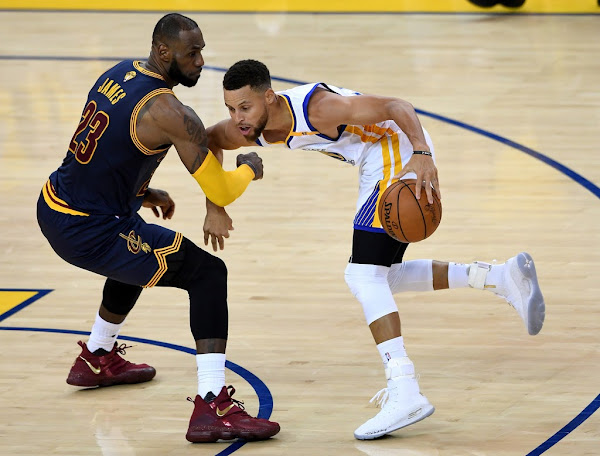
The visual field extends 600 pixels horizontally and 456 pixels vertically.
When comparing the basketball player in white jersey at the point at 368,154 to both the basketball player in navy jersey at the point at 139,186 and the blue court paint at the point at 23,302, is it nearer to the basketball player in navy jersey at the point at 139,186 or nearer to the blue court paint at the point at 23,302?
the basketball player in navy jersey at the point at 139,186

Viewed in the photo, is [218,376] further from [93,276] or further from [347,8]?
[347,8]

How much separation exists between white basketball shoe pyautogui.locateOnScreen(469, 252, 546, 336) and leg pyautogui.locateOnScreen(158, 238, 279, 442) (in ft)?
4.37

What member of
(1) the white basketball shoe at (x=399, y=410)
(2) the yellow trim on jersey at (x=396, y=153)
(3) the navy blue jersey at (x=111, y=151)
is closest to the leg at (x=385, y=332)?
(1) the white basketball shoe at (x=399, y=410)

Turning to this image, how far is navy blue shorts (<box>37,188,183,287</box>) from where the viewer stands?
4965 millimetres

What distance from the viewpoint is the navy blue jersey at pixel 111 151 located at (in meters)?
4.89

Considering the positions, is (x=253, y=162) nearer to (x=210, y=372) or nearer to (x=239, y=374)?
(x=210, y=372)

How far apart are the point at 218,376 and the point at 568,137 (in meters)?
5.87

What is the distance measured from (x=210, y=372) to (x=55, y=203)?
101 cm

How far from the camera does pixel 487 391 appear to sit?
17.6 ft

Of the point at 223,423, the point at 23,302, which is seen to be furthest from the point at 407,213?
the point at 23,302

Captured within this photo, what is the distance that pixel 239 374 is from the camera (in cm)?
568

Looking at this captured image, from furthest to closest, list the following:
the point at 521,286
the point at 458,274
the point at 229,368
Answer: the point at 229,368 → the point at 458,274 → the point at 521,286

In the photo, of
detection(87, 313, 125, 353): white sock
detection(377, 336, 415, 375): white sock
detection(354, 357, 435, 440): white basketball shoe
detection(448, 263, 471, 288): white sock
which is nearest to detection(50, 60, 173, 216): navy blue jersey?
detection(87, 313, 125, 353): white sock

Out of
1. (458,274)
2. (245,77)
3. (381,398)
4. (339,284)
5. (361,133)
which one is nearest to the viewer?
(245,77)
